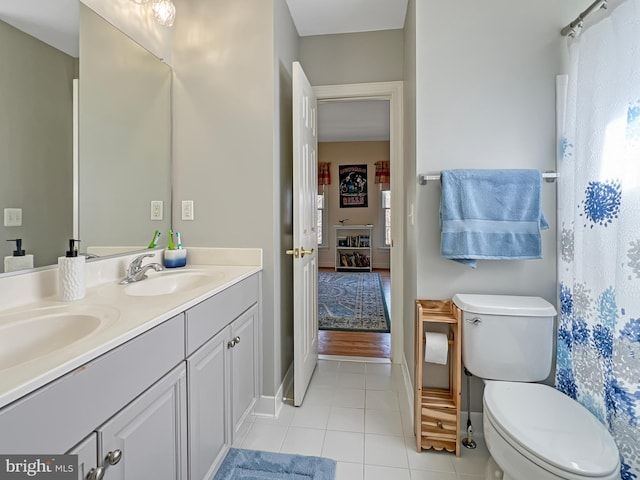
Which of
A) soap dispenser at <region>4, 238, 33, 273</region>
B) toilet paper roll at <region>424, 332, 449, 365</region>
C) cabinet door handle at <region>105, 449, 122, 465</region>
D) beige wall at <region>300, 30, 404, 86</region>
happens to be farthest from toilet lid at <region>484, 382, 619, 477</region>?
beige wall at <region>300, 30, 404, 86</region>

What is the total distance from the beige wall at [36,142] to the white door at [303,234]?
3.43 feet

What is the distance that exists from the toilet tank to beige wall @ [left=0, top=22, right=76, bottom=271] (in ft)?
5.76

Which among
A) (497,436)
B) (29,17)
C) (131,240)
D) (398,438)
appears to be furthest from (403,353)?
(29,17)

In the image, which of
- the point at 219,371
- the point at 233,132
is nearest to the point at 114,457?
the point at 219,371

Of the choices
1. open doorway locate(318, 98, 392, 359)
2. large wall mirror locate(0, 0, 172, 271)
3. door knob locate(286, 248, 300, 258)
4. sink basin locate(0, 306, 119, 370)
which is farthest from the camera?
open doorway locate(318, 98, 392, 359)

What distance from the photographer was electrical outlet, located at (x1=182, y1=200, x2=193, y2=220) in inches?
76.2

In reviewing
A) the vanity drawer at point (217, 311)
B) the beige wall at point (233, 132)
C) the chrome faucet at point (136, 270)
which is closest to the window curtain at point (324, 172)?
the beige wall at point (233, 132)

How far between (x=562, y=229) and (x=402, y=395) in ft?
4.42

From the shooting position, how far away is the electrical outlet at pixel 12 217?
1.07 meters

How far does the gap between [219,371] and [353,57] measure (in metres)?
2.35

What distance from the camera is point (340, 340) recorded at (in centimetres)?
305

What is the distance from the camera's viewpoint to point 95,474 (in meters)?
0.74

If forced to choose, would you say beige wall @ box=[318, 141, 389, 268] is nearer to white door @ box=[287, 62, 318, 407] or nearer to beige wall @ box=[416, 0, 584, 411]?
white door @ box=[287, 62, 318, 407]

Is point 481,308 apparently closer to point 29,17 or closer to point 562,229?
point 562,229
